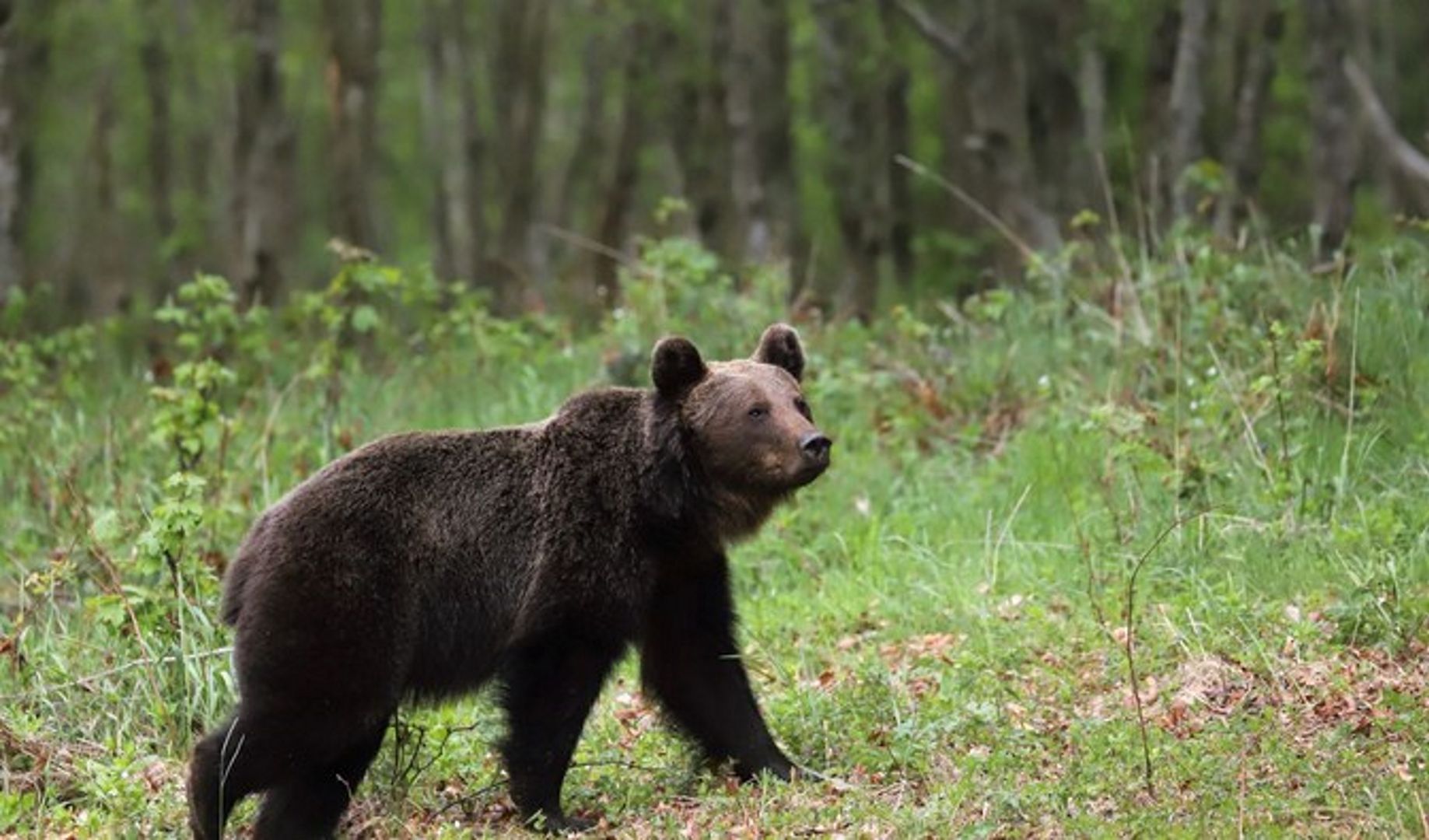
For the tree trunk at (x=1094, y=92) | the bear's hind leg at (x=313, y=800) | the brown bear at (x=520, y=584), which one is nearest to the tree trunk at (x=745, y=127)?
the tree trunk at (x=1094, y=92)

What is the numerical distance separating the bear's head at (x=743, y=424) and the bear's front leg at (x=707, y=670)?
1.31 ft

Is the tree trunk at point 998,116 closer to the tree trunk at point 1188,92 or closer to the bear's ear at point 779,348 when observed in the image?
the tree trunk at point 1188,92

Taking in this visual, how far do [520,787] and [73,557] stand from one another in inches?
157

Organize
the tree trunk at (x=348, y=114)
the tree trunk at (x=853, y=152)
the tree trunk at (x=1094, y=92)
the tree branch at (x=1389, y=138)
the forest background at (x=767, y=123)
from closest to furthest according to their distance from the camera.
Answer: the tree branch at (x=1389, y=138) < the forest background at (x=767, y=123) < the tree trunk at (x=348, y=114) < the tree trunk at (x=853, y=152) < the tree trunk at (x=1094, y=92)

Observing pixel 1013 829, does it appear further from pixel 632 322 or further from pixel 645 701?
pixel 632 322

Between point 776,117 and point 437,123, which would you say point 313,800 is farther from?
point 437,123

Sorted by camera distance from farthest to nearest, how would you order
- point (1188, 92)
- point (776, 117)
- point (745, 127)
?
point (776, 117)
point (745, 127)
point (1188, 92)

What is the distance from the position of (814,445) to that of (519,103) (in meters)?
21.6

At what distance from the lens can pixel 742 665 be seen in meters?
8.04

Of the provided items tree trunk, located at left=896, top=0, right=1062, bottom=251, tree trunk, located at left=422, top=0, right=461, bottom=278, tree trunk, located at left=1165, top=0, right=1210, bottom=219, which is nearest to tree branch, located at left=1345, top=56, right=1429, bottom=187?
tree trunk, located at left=1165, top=0, right=1210, bottom=219

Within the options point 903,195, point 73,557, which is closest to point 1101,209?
Result: point 903,195

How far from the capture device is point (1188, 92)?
62.3 ft

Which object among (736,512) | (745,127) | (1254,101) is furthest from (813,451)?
(745,127)

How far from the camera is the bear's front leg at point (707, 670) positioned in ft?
26.1
